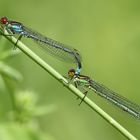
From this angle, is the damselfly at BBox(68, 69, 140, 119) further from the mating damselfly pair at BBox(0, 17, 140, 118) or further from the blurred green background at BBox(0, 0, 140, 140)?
the blurred green background at BBox(0, 0, 140, 140)

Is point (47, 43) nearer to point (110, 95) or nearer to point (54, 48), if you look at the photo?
point (54, 48)

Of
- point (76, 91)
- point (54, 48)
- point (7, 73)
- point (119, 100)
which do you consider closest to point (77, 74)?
point (54, 48)

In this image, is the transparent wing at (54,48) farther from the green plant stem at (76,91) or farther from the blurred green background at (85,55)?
the blurred green background at (85,55)

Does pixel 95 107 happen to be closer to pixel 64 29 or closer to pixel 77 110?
pixel 77 110

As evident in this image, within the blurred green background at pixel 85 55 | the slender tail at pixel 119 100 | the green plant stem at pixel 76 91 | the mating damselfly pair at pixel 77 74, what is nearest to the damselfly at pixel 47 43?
the mating damselfly pair at pixel 77 74

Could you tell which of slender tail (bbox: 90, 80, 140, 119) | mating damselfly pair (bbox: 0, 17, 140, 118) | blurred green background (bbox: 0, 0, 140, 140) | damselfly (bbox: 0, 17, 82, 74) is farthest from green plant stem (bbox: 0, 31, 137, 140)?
blurred green background (bbox: 0, 0, 140, 140)

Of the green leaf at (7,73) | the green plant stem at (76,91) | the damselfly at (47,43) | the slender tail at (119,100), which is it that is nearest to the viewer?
the green plant stem at (76,91)
